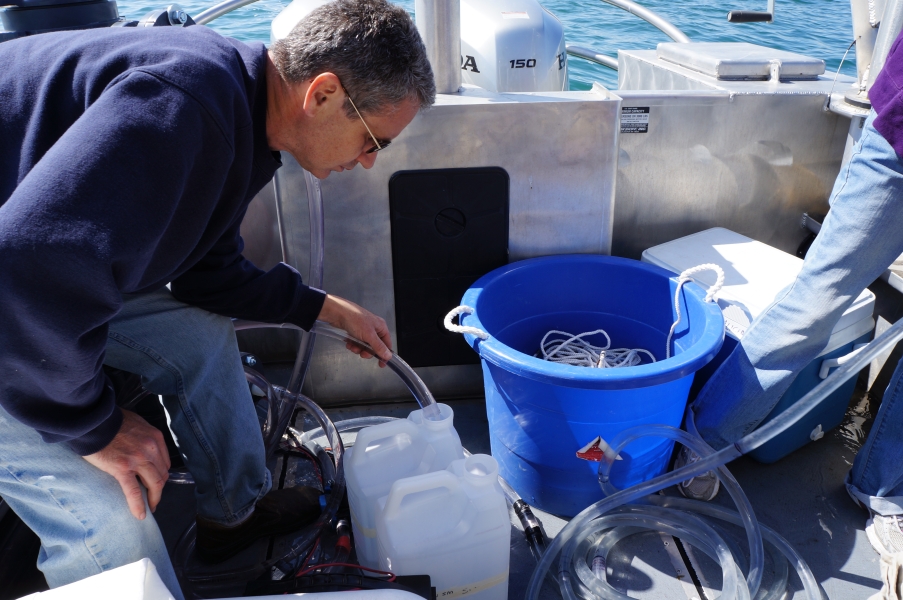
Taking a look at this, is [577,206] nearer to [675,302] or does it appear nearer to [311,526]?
[675,302]

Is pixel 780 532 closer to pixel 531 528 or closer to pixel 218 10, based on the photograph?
pixel 531 528

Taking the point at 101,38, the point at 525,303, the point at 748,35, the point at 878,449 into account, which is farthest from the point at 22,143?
the point at 748,35

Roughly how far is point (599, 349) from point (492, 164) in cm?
53

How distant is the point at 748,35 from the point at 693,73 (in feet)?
19.8

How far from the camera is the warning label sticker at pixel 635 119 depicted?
1880mm

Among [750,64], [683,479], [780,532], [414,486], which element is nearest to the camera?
[414,486]

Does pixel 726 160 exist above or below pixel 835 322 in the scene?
above

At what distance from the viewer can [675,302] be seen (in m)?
1.61

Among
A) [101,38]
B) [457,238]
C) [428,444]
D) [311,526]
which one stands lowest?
[311,526]

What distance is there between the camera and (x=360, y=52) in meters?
0.91

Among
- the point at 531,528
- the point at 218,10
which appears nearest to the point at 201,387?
the point at 531,528

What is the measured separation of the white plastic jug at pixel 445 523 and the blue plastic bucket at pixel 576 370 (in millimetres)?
269

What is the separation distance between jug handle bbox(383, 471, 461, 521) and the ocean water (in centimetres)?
531

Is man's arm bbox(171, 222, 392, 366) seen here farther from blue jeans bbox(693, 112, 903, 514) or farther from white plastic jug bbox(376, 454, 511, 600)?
blue jeans bbox(693, 112, 903, 514)
